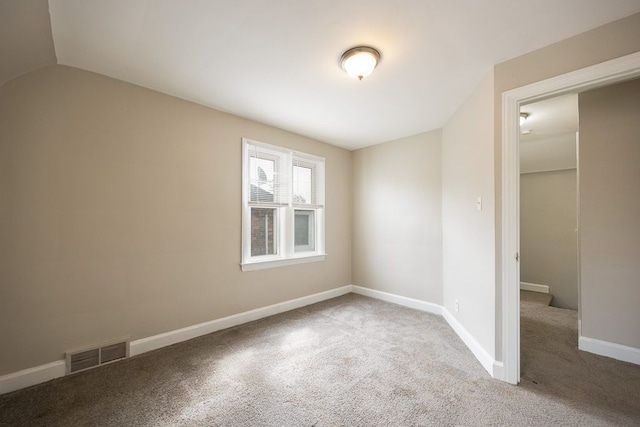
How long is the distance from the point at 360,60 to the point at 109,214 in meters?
2.51

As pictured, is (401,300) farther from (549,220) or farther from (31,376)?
(31,376)

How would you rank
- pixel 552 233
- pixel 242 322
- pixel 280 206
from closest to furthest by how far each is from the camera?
pixel 242 322 → pixel 280 206 → pixel 552 233

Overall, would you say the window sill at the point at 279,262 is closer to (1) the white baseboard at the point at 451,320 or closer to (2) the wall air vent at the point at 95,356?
(1) the white baseboard at the point at 451,320

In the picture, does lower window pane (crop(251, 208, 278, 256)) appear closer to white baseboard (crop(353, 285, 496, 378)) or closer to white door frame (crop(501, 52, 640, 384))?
white baseboard (crop(353, 285, 496, 378))

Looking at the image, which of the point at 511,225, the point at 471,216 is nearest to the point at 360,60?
the point at 511,225

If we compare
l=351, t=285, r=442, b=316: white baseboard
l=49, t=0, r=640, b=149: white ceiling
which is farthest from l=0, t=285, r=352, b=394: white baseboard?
l=49, t=0, r=640, b=149: white ceiling

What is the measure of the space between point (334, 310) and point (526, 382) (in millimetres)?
2168

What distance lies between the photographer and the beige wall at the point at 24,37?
145cm

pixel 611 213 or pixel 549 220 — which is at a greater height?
pixel 611 213

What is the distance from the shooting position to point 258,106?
2.95m

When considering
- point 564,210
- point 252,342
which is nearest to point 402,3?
point 252,342

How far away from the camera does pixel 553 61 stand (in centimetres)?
192

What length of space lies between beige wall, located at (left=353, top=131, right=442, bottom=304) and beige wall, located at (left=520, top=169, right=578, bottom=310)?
287cm

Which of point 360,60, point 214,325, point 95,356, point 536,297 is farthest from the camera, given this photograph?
point 536,297
